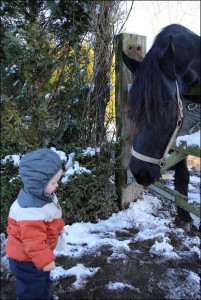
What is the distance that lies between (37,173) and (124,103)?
1932 millimetres

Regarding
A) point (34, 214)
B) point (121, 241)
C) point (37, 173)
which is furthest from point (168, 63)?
point (121, 241)

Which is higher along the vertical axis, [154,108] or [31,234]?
[154,108]

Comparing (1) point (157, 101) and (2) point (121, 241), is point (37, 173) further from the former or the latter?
(2) point (121, 241)

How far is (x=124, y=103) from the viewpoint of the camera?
344 centimetres

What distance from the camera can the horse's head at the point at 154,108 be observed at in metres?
2.06

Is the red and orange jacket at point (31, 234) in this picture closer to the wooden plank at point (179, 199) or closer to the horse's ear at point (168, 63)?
the horse's ear at point (168, 63)

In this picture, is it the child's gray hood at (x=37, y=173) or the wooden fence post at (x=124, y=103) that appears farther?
the wooden fence post at (x=124, y=103)

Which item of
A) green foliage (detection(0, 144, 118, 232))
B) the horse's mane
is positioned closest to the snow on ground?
green foliage (detection(0, 144, 118, 232))

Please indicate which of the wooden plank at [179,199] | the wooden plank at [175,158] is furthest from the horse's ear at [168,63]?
the wooden plank at [179,199]

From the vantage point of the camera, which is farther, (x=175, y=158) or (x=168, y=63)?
(x=175, y=158)

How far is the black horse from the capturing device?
6.78 feet

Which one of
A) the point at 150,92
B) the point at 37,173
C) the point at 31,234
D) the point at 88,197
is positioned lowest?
the point at 88,197

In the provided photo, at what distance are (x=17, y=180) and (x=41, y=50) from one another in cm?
146

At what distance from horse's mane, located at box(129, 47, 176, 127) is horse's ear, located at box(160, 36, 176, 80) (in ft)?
0.15
